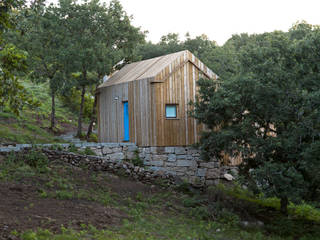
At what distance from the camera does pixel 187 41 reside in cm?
4128

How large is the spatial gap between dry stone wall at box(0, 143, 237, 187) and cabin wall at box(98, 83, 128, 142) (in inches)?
72.3

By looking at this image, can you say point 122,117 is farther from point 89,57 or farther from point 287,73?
point 287,73

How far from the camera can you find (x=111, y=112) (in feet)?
63.5

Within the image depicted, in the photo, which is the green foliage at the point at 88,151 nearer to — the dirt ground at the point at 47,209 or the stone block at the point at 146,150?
the stone block at the point at 146,150

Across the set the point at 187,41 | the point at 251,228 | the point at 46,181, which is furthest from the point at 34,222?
the point at 187,41

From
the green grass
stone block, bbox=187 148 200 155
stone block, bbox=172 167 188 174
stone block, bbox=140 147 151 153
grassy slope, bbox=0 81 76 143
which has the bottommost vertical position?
the green grass

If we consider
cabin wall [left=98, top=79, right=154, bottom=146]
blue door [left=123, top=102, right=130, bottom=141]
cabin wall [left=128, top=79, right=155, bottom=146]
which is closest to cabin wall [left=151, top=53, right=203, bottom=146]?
cabin wall [left=128, top=79, right=155, bottom=146]

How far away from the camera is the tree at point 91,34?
63.7 feet

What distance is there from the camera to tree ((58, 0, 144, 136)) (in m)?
19.4

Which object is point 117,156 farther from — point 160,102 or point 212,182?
point 212,182

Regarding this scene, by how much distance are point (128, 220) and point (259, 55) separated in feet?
22.5

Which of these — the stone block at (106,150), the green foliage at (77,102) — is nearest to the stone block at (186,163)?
the stone block at (106,150)

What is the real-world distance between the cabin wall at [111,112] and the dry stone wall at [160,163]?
72.3 inches

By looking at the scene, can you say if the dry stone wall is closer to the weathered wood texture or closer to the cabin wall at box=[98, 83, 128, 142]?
the weathered wood texture
